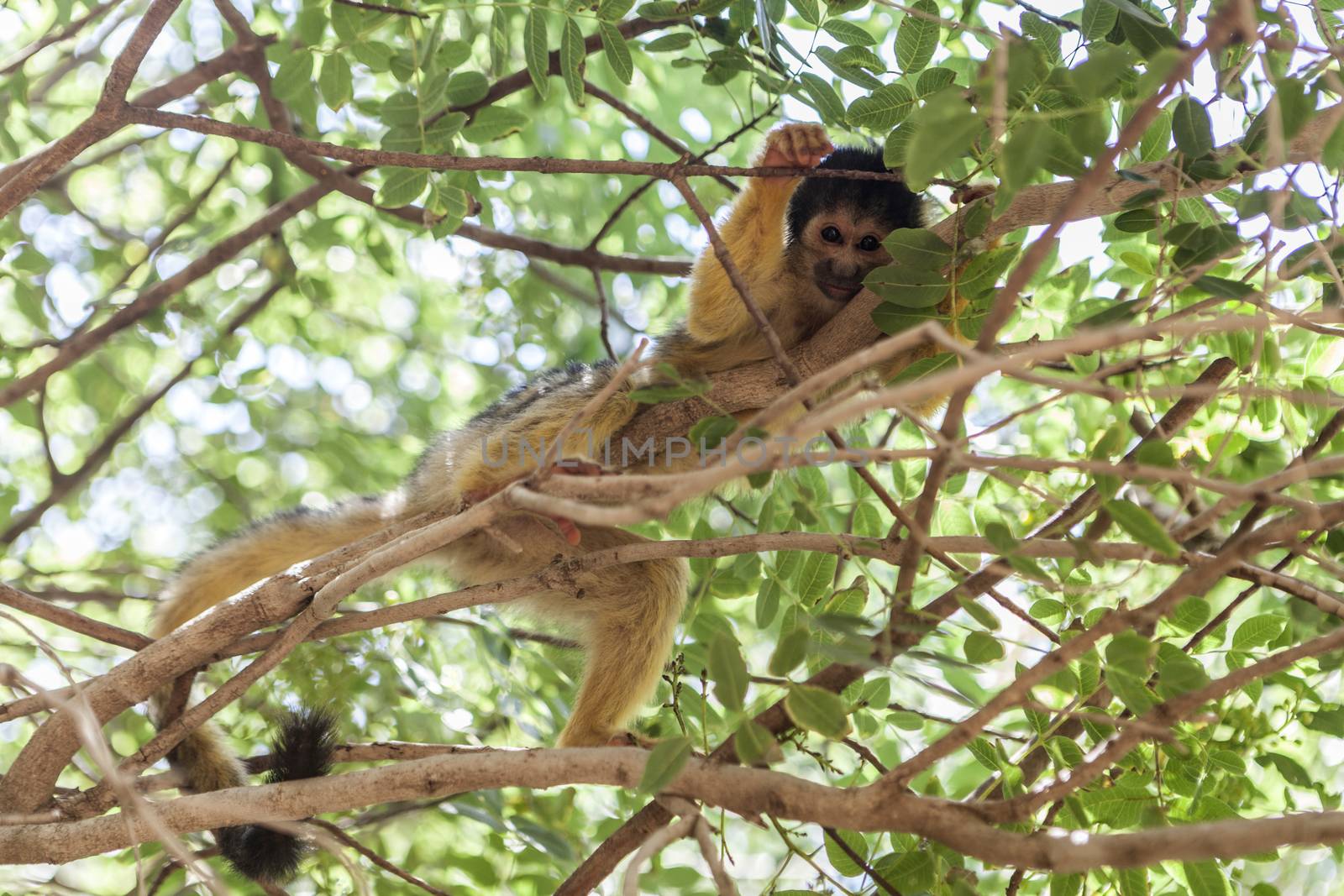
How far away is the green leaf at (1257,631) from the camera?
10.2 feet

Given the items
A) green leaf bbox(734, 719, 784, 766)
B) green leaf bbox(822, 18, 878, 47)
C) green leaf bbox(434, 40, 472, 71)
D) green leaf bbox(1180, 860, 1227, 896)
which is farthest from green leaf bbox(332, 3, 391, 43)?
green leaf bbox(1180, 860, 1227, 896)

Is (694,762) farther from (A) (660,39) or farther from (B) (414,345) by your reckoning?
(B) (414,345)

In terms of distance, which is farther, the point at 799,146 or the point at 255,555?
the point at 255,555

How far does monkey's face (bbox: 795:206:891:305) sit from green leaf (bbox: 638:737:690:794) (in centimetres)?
273

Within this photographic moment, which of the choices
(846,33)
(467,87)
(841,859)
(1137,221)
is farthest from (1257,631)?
(467,87)

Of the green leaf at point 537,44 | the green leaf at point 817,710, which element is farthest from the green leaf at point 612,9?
the green leaf at point 817,710

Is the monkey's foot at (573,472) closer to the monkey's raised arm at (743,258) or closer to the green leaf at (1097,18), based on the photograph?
the monkey's raised arm at (743,258)

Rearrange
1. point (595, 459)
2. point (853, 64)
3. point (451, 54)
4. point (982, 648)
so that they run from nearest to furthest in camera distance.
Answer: point (982, 648), point (853, 64), point (451, 54), point (595, 459)

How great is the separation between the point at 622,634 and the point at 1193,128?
2.85 m

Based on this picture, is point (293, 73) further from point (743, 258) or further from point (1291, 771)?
point (1291, 771)

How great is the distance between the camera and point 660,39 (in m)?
4.24

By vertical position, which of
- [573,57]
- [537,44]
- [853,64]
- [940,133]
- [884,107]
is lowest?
[940,133]

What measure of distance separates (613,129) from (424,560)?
10.4 ft

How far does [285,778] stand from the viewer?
3.47 metres
